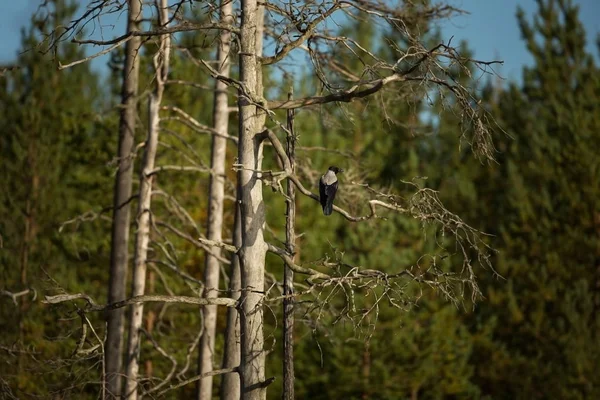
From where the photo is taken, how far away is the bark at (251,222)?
21.0ft

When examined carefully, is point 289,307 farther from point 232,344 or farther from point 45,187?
point 45,187

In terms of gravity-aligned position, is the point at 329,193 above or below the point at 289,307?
above

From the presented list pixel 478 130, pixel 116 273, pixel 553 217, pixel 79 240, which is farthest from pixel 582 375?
pixel 478 130

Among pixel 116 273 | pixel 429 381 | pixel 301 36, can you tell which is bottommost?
pixel 429 381

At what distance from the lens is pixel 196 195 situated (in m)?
20.1

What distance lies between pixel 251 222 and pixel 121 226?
15.1 feet

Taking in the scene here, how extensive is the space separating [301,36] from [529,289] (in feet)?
52.8

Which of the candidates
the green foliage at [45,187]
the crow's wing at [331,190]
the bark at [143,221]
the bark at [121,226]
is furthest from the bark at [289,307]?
the green foliage at [45,187]

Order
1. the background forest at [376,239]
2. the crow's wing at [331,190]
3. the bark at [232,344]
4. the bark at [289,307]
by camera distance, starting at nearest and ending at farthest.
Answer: the bark at [289,307] → the crow's wing at [331,190] → the bark at [232,344] → the background forest at [376,239]

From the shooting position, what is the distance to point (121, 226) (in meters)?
10.7

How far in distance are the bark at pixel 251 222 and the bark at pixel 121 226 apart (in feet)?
13.4

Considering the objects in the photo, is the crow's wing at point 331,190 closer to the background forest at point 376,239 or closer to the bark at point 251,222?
the bark at point 251,222

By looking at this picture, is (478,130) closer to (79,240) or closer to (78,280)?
(79,240)

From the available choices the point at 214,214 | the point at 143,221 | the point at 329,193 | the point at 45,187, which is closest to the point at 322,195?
the point at 329,193
